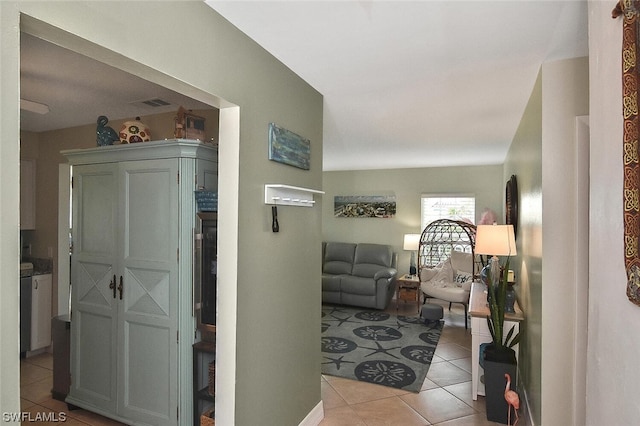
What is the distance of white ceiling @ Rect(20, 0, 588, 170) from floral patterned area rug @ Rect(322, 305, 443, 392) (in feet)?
8.21

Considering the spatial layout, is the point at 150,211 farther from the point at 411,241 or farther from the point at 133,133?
the point at 411,241

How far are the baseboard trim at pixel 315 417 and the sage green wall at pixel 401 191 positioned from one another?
4.32m

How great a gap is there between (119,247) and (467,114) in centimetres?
313

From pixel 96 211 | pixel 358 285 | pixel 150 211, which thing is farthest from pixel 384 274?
pixel 96 211

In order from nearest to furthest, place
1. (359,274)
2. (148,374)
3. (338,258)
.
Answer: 1. (148,374)
2. (359,274)
3. (338,258)

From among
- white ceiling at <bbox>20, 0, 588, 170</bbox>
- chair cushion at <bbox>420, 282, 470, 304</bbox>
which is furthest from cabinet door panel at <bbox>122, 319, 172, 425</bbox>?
chair cushion at <bbox>420, 282, 470, 304</bbox>

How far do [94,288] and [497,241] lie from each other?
10.5 feet

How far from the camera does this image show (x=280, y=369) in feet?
7.40

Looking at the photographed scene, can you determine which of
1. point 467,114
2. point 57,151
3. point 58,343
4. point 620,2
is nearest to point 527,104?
point 467,114

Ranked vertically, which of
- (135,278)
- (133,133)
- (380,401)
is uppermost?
(133,133)

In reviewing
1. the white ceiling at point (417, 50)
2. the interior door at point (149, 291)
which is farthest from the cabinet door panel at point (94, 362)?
the white ceiling at point (417, 50)

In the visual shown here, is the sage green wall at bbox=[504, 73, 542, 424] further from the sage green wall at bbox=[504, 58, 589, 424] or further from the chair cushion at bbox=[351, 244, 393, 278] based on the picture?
the chair cushion at bbox=[351, 244, 393, 278]

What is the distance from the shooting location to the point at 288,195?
7.43 ft

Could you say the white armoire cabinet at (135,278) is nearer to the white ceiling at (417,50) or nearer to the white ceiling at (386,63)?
the white ceiling at (386,63)
